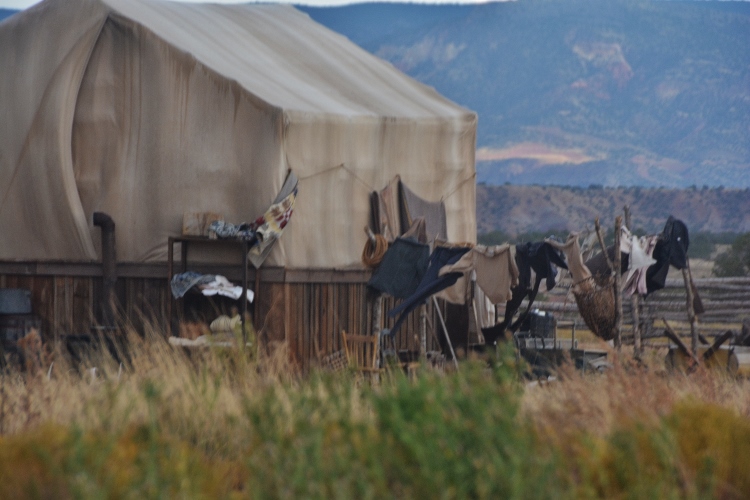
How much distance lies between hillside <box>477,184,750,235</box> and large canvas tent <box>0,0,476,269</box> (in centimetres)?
7244

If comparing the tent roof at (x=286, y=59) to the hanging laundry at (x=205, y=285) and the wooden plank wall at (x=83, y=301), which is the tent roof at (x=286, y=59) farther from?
the wooden plank wall at (x=83, y=301)

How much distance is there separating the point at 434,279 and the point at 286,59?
6.17 m

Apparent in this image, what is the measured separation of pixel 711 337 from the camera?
2195 cm

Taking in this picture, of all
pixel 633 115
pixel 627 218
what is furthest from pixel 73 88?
pixel 633 115

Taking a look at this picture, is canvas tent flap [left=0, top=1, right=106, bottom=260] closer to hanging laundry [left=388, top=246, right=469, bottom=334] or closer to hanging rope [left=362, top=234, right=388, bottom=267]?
hanging rope [left=362, top=234, right=388, bottom=267]

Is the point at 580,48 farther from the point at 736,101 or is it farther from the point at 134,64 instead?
the point at 134,64

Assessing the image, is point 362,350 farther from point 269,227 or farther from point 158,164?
point 158,164

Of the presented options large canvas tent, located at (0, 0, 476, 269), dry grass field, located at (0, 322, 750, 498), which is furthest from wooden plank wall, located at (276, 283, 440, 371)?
dry grass field, located at (0, 322, 750, 498)

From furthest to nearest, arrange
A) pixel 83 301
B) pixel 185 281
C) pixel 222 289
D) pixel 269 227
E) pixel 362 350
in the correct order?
pixel 83 301
pixel 269 227
pixel 185 281
pixel 222 289
pixel 362 350

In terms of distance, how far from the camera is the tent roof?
49.6ft

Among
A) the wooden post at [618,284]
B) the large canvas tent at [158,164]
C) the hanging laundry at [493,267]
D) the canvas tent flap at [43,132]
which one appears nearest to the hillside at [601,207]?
the large canvas tent at [158,164]

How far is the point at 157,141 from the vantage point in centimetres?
1477

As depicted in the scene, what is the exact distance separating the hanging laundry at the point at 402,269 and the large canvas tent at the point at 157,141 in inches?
57.8

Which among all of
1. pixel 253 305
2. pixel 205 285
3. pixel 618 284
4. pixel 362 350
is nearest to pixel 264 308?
pixel 253 305
